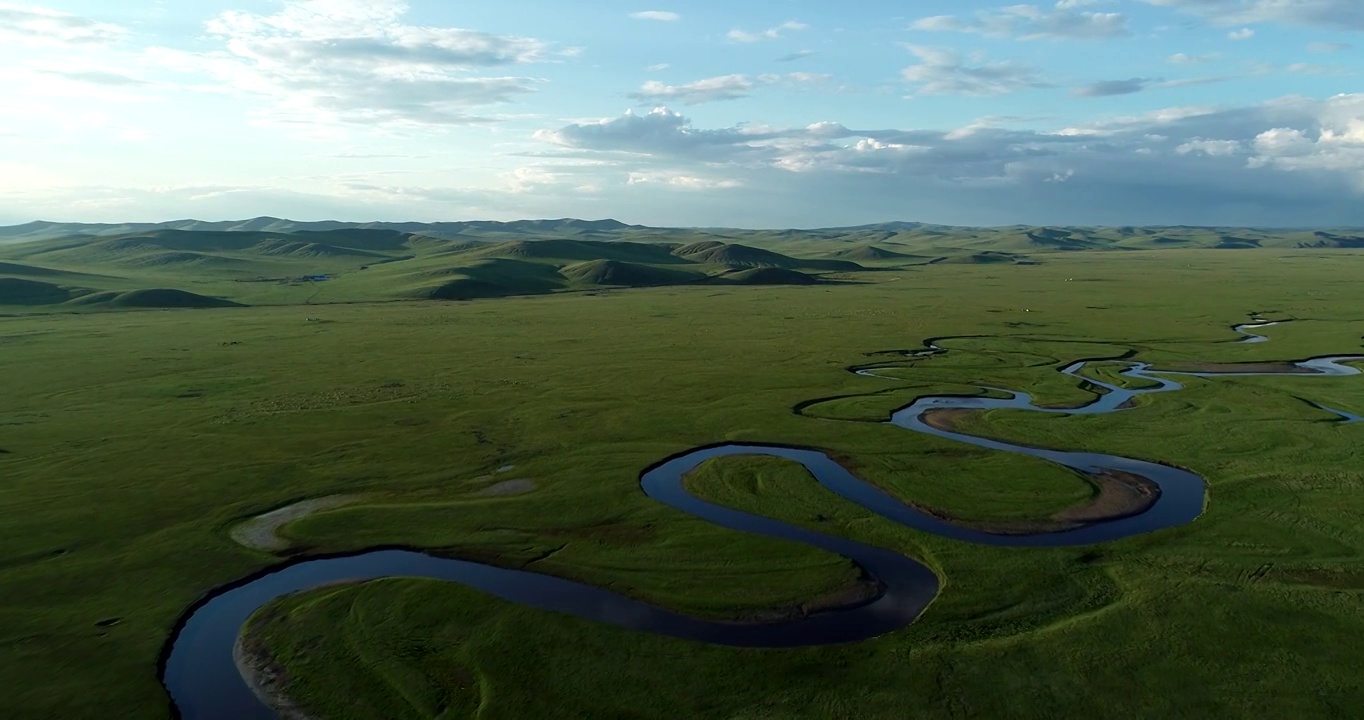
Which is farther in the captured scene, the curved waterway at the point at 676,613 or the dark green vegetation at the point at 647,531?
the curved waterway at the point at 676,613

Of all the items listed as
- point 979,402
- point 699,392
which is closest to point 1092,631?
point 979,402

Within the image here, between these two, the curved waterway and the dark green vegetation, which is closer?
the dark green vegetation

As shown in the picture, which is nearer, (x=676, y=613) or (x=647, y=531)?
(x=676, y=613)

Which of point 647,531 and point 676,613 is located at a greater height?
point 647,531

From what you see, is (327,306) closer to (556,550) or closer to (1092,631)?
(556,550)
